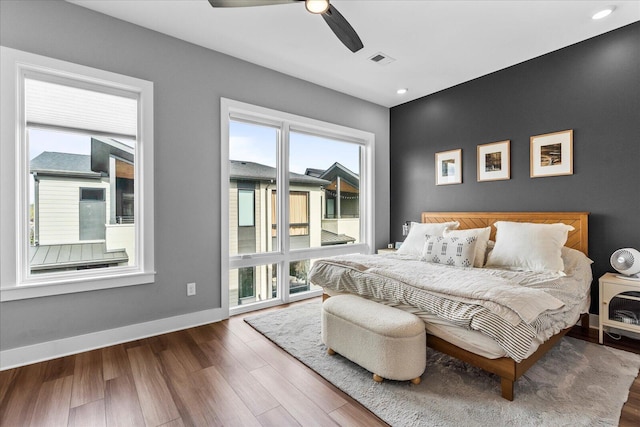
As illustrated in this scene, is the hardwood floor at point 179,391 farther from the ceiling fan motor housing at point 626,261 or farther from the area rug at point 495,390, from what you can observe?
the ceiling fan motor housing at point 626,261

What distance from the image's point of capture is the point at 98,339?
2662 mm

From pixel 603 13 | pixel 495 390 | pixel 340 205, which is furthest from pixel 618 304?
pixel 340 205

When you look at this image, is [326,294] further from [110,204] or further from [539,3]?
[539,3]

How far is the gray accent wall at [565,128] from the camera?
2881 millimetres

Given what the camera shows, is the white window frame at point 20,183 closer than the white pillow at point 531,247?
Yes

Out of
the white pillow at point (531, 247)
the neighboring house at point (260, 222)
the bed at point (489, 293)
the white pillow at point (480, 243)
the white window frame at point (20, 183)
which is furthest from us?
the neighboring house at point (260, 222)

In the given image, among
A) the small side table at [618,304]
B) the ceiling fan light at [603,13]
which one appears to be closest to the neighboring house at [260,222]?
the small side table at [618,304]

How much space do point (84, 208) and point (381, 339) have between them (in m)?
2.70

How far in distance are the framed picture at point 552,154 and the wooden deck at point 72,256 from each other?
14.4 feet

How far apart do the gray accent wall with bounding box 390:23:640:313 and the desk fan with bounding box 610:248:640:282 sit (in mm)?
258

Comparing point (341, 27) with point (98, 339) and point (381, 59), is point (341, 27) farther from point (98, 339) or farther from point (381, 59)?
point (98, 339)

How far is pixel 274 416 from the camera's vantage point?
180 cm

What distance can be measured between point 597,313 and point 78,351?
4784mm

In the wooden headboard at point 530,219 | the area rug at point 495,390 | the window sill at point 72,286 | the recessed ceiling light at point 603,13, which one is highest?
the recessed ceiling light at point 603,13
